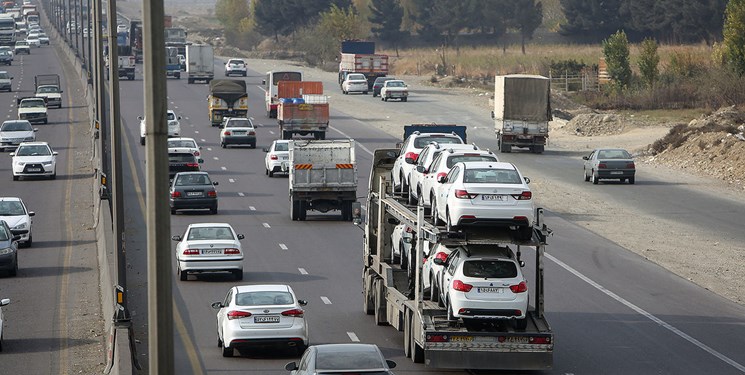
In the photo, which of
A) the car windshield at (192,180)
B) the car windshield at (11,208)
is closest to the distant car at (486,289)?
the car windshield at (11,208)

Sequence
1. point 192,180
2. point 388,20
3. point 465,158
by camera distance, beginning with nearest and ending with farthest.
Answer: point 465,158
point 192,180
point 388,20

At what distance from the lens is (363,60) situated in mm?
118938

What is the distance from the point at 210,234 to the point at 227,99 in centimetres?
4846

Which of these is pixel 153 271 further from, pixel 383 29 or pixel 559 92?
pixel 383 29

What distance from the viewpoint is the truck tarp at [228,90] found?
271ft

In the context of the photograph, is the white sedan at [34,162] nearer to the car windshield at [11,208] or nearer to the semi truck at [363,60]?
the car windshield at [11,208]

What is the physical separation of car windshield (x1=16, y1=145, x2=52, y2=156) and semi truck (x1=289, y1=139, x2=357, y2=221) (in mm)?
18619

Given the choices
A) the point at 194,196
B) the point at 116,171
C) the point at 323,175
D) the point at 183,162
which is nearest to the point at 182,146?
the point at 183,162

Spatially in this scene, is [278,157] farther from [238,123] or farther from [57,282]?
[57,282]

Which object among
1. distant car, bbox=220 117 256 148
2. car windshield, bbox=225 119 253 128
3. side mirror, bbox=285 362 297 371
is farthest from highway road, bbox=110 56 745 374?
car windshield, bbox=225 119 253 128

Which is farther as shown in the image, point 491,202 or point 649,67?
point 649,67

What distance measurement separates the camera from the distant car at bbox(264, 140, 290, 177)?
60500mm

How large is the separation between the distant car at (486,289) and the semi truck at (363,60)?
312ft

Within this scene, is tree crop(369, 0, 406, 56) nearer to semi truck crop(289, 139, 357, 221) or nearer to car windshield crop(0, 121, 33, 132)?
car windshield crop(0, 121, 33, 132)
